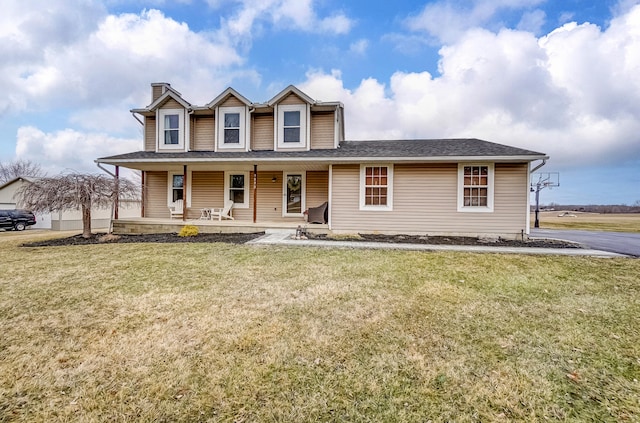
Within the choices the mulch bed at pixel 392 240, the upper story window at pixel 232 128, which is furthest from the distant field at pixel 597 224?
the upper story window at pixel 232 128

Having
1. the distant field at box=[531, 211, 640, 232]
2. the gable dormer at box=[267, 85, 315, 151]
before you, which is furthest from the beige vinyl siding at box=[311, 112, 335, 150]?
the distant field at box=[531, 211, 640, 232]

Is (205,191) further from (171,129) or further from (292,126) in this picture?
(292,126)

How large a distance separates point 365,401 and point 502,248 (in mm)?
7812

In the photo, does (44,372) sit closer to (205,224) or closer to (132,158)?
(205,224)

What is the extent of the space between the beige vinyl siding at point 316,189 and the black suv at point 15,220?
66.2 ft

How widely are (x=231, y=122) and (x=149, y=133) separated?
436cm

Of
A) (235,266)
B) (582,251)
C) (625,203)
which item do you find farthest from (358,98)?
(625,203)

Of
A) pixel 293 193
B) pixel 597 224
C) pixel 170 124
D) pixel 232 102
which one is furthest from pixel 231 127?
pixel 597 224

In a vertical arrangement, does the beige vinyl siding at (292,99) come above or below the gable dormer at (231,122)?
above

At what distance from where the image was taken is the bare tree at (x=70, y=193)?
30.6ft

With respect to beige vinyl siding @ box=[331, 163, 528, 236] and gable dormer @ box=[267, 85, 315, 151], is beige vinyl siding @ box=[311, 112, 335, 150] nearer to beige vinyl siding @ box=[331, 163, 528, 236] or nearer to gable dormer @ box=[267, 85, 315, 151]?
gable dormer @ box=[267, 85, 315, 151]

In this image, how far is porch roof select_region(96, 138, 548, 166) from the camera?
9.88m

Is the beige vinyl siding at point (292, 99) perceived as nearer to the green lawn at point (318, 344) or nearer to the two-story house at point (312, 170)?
the two-story house at point (312, 170)

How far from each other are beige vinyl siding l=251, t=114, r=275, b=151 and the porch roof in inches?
28.1
